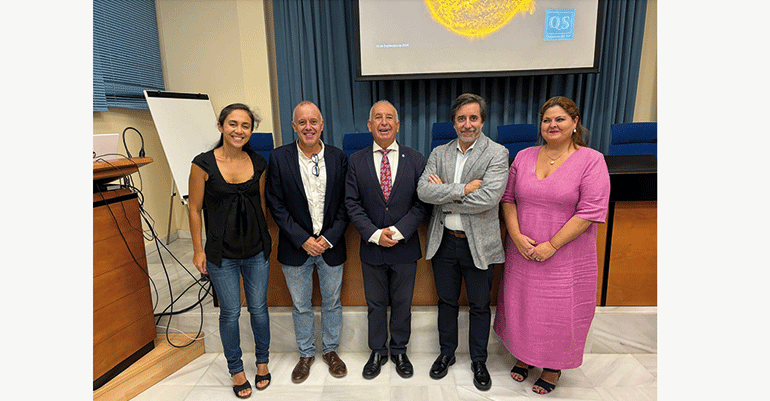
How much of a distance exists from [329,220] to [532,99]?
9.83ft

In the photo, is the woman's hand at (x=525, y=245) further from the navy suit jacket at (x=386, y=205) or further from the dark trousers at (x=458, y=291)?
the navy suit jacket at (x=386, y=205)

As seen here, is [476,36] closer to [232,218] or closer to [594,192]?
[594,192]

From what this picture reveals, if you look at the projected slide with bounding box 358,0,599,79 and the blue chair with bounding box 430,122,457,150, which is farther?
the blue chair with bounding box 430,122,457,150

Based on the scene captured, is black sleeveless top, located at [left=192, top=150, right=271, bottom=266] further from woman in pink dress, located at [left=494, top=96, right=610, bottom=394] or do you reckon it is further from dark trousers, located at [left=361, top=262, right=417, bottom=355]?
woman in pink dress, located at [left=494, top=96, right=610, bottom=394]

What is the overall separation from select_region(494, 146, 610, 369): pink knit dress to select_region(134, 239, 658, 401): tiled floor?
272 millimetres

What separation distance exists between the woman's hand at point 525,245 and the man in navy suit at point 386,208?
465 mm

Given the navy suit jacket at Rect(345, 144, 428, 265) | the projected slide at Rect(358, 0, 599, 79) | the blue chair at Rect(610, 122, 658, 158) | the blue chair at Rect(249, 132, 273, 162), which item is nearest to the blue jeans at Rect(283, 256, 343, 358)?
the navy suit jacket at Rect(345, 144, 428, 265)

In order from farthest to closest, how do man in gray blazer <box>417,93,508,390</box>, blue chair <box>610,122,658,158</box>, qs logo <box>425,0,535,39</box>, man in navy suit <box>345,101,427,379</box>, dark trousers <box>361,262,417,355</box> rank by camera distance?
qs logo <box>425,0,535,39</box> < blue chair <box>610,122,658,158</box> < dark trousers <box>361,262,417,355</box> < man in navy suit <box>345,101,427,379</box> < man in gray blazer <box>417,93,508,390</box>

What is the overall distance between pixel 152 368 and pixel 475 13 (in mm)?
3884

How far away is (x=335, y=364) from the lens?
6.58ft

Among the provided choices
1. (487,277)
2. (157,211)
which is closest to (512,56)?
(487,277)

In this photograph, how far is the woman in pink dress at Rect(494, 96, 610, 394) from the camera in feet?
5.26

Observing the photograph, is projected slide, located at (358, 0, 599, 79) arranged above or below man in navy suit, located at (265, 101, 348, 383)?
above

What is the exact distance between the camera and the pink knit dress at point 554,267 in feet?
5.27
